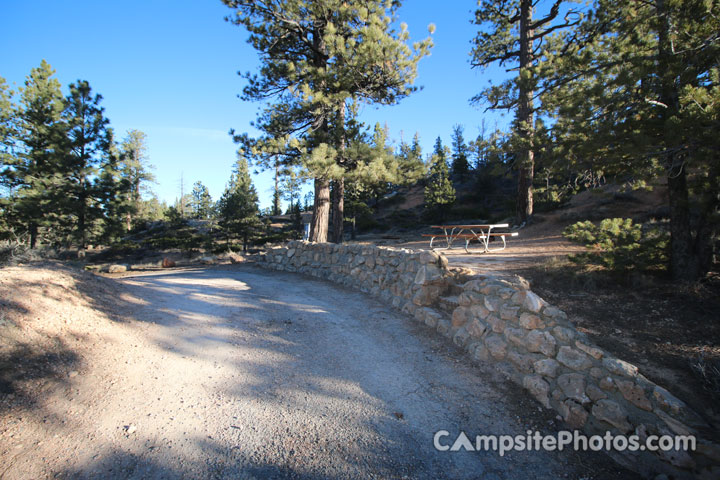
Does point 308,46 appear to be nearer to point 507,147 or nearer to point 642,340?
point 507,147

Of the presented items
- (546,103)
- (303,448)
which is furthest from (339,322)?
(546,103)

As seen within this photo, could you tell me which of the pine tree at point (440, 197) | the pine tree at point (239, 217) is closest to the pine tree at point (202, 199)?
the pine tree at point (239, 217)

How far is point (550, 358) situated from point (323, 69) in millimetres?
9482

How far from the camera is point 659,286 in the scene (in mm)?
4598

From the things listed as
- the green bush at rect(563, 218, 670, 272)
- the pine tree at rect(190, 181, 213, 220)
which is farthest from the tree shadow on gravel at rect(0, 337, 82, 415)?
the pine tree at rect(190, 181, 213, 220)

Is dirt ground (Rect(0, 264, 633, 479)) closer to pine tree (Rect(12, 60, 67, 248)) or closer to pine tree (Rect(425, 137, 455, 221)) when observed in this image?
pine tree (Rect(12, 60, 67, 248))

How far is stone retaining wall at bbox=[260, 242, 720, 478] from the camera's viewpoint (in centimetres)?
228

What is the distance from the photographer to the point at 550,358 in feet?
10.3

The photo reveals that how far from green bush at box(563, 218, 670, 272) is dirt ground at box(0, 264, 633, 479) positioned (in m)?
2.91

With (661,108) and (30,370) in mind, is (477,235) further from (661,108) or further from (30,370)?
(30,370)

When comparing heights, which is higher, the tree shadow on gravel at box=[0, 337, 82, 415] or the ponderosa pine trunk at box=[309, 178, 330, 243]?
the ponderosa pine trunk at box=[309, 178, 330, 243]

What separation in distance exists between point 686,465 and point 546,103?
5720mm

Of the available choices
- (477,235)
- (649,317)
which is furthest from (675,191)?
(477,235)

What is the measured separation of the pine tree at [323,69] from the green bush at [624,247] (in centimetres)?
658
